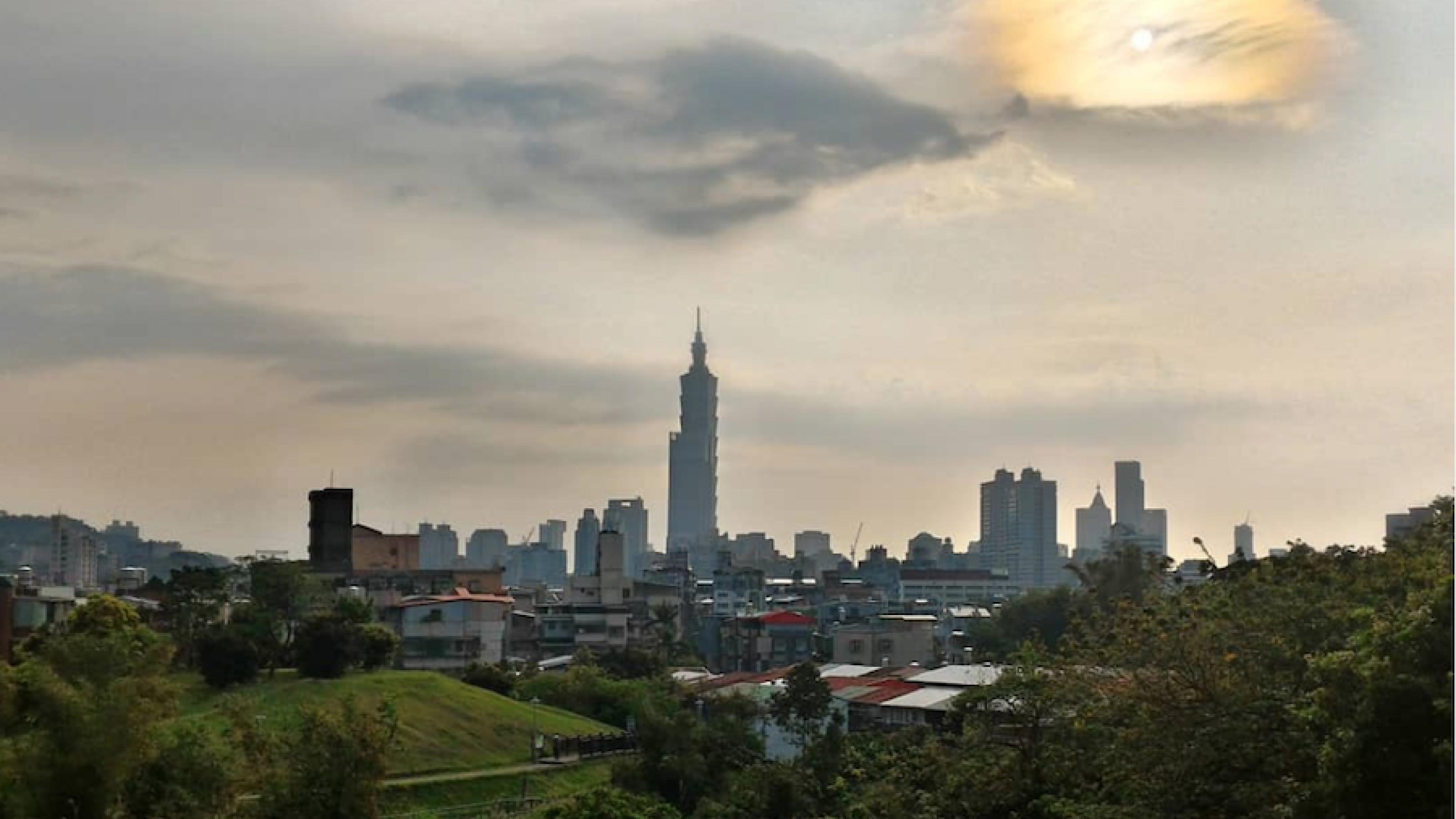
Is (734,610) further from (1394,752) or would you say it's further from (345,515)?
(1394,752)

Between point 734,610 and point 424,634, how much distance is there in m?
22.0

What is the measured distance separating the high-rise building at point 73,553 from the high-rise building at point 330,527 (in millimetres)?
23072

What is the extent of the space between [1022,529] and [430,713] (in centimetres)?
7524

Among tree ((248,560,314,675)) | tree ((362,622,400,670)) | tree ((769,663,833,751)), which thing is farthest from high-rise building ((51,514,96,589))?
tree ((769,663,833,751))

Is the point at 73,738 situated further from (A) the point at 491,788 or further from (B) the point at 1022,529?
(B) the point at 1022,529

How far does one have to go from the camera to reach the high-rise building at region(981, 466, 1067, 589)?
93.5m

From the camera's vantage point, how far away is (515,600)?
5019 centimetres

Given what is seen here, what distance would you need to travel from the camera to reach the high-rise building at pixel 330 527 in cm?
4069

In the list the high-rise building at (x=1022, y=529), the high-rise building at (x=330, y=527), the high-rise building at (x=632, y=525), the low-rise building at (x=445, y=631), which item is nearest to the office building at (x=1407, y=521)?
the low-rise building at (x=445, y=631)

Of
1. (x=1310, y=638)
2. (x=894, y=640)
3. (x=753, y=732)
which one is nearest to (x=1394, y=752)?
(x=1310, y=638)

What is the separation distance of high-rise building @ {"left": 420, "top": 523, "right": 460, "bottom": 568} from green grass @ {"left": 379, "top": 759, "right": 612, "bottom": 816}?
7579 cm

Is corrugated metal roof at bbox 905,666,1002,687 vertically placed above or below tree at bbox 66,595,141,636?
below

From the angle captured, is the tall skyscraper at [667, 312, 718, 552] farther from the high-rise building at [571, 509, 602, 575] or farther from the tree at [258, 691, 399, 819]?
the tree at [258, 691, 399, 819]

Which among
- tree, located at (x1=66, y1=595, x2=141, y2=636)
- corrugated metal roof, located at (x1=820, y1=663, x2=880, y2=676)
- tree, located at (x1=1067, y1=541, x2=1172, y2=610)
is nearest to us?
tree, located at (x1=66, y1=595, x2=141, y2=636)
